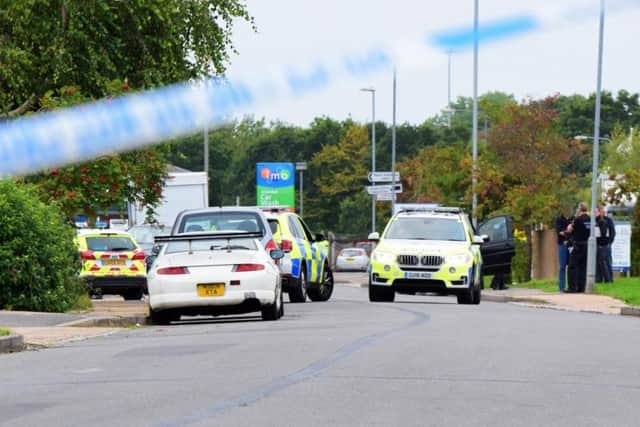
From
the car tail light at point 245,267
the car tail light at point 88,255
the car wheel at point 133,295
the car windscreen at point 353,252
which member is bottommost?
→ the car windscreen at point 353,252

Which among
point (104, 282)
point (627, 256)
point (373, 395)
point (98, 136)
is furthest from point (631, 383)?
point (627, 256)

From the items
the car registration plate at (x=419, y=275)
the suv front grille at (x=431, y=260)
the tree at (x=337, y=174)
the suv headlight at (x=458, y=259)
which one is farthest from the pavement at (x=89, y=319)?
the tree at (x=337, y=174)

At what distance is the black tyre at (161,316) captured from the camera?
22.1 metres

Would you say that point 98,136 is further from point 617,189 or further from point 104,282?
point 617,189

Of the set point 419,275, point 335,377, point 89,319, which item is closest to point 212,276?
point 89,319

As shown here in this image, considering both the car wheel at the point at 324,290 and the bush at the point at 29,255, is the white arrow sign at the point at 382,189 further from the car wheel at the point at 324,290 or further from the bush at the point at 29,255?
the bush at the point at 29,255

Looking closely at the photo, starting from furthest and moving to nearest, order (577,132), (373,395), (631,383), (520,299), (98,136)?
(577,132)
(520,299)
(631,383)
(373,395)
(98,136)

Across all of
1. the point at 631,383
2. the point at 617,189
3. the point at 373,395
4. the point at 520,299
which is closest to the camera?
the point at 373,395

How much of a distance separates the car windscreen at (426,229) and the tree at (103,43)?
5.39 meters

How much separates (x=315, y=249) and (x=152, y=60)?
4943mm

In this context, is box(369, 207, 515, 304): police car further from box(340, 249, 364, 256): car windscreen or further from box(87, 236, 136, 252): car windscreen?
box(340, 249, 364, 256): car windscreen

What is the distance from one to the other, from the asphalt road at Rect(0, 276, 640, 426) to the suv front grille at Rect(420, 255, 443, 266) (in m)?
7.40

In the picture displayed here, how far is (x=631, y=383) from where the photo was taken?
12352 mm

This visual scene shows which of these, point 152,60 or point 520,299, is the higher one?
point 152,60
